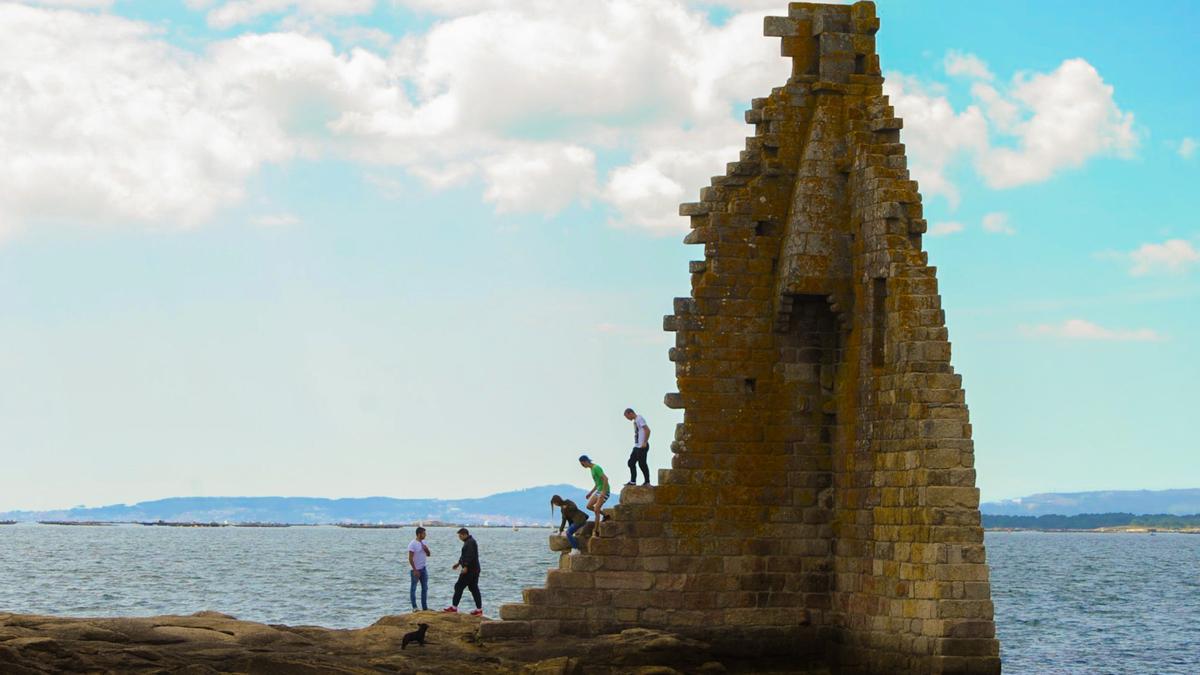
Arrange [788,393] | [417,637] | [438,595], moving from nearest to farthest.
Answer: [417,637], [788,393], [438,595]

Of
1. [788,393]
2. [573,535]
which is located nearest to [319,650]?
[573,535]

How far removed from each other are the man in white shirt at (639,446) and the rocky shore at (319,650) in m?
2.87

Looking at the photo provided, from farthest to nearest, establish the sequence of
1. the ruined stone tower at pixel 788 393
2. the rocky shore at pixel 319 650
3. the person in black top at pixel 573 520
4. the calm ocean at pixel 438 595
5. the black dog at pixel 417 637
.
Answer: the calm ocean at pixel 438 595
the person in black top at pixel 573 520
the black dog at pixel 417 637
the ruined stone tower at pixel 788 393
the rocky shore at pixel 319 650

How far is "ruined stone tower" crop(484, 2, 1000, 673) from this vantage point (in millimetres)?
28125

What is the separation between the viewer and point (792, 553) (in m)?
29.0

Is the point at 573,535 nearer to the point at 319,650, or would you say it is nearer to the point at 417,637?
the point at 417,637

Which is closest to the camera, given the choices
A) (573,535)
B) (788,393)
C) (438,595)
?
(788,393)

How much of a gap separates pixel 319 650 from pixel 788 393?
27.2ft

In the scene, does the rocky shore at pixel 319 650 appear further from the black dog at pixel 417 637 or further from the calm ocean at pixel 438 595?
the calm ocean at pixel 438 595

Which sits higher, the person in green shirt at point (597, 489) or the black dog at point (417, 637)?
the person in green shirt at point (597, 489)

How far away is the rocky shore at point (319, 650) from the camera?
83.0 feet

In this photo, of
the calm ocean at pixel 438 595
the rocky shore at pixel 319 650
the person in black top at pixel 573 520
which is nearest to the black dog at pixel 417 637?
the rocky shore at pixel 319 650

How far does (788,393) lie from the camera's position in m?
29.3

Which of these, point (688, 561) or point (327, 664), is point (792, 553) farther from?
point (327, 664)
